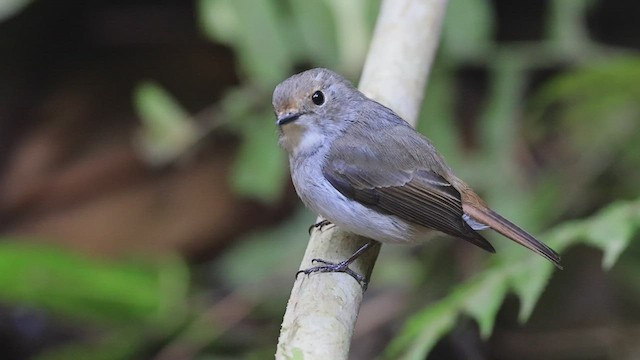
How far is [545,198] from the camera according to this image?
12.6 feet

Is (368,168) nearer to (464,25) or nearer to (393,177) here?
(393,177)

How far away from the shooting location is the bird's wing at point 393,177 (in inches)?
109

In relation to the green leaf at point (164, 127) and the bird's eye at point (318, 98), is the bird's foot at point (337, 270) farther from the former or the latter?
the green leaf at point (164, 127)

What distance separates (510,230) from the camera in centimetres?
270

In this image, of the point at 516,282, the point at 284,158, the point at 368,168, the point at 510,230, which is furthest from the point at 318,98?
the point at 284,158

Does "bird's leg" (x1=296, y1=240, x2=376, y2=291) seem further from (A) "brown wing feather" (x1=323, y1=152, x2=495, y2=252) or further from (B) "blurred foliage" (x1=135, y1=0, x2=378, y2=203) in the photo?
(B) "blurred foliage" (x1=135, y1=0, x2=378, y2=203)

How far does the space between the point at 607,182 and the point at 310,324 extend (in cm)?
235

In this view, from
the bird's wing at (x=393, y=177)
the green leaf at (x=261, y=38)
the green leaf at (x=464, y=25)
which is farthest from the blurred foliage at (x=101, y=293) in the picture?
the green leaf at (x=464, y=25)

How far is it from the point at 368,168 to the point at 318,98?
0.83 ft

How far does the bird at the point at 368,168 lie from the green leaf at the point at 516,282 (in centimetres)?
18

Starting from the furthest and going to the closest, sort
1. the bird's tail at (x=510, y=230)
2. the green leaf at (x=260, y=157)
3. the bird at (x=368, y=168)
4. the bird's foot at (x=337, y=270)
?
1. the green leaf at (x=260, y=157)
2. the bird at (x=368, y=168)
3. the bird's tail at (x=510, y=230)
4. the bird's foot at (x=337, y=270)

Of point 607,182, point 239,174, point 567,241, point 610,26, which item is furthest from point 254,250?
point 610,26

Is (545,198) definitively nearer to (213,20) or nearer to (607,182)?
(607,182)

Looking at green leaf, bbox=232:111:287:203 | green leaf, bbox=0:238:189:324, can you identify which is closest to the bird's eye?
green leaf, bbox=232:111:287:203
